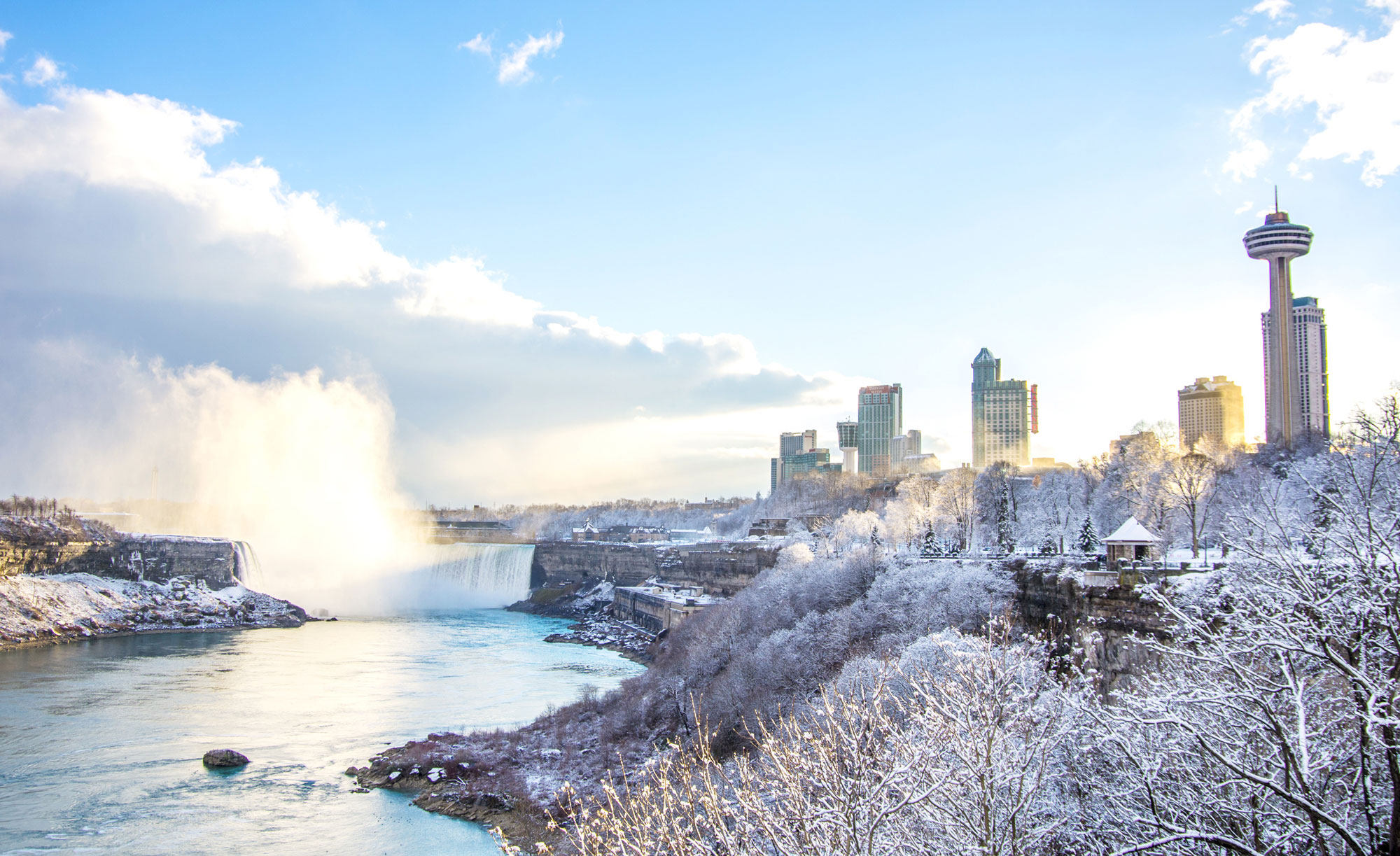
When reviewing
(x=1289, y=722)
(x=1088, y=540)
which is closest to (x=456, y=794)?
(x=1289, y=722)

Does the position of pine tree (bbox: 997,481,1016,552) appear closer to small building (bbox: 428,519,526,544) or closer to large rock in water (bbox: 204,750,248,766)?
large rock in water (bbox: 204,750,248,766)

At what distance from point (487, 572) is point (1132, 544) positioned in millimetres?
76607

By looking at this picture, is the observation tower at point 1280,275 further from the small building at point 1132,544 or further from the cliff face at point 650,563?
the small building at point 1132,544

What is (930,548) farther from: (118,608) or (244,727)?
(118,608)

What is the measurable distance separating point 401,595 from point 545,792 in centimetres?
6718

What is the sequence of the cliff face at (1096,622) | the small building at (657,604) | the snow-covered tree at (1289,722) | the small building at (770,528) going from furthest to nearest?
the small building at (770,528)
the small building at (657,604)
the cliff face at (1096,622)
the snow-covered tree at (1289,722)

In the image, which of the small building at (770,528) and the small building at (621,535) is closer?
the small building at (770,528)

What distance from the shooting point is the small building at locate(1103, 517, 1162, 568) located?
24.6 m

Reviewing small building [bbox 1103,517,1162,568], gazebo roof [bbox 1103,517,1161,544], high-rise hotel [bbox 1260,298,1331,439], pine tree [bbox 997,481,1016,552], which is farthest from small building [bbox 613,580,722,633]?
high-rise hotel [bbox 1260,298,1331,439]

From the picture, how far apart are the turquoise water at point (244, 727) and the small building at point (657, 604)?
5.25 m

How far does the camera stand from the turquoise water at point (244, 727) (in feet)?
68.4

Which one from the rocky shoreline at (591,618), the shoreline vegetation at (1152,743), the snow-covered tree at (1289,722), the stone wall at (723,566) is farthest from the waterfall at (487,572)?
the snow-covered tree at (1289,722)

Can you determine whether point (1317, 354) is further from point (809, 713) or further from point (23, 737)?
point (23, 737)

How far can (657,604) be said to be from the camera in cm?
5700
